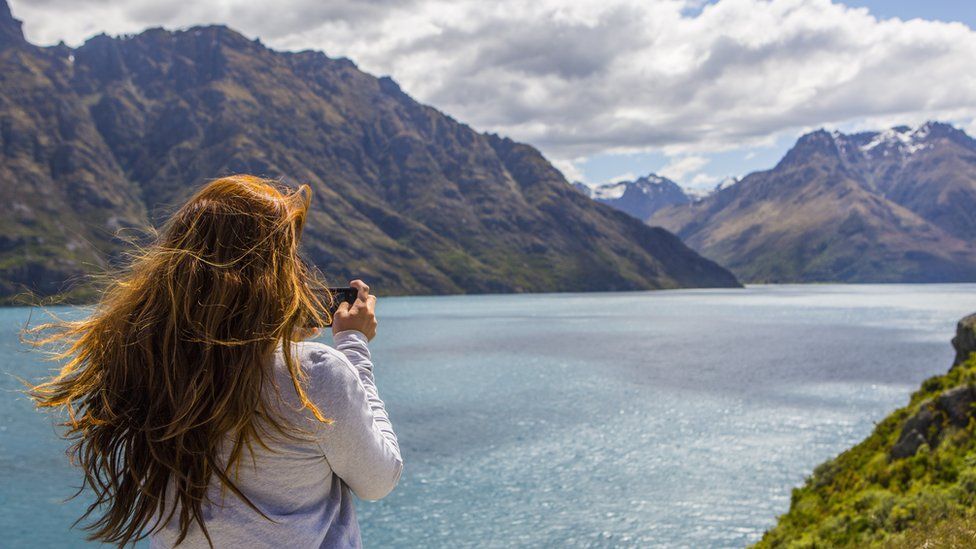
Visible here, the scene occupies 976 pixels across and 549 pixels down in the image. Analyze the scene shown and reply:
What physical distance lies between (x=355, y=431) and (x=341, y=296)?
93 centimetres

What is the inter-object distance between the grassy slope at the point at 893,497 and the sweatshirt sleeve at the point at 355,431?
9.06 meters

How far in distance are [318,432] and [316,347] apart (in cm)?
41

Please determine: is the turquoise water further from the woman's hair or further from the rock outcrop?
the rock outcrop

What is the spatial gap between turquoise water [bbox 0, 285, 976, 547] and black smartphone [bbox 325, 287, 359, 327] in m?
4.69

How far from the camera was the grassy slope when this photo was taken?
448 inches

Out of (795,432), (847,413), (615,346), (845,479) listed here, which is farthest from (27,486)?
(615,346)

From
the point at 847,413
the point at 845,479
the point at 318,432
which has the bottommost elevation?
the point at 847,413

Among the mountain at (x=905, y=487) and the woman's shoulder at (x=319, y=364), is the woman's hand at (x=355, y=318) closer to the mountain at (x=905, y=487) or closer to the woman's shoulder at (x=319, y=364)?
the woman's shoulder at (x=319, y=364)

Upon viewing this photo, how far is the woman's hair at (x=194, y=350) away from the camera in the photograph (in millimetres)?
3014

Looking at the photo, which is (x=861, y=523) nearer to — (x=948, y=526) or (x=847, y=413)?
(x=948, y=526)

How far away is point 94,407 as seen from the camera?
3287mm

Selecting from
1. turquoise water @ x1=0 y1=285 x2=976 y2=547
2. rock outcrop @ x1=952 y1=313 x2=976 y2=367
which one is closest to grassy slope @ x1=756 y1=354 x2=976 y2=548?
rock outcrop @ x1=952 y1=313 x2=976 y2=367

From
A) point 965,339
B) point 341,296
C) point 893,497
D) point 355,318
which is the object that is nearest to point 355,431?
point 355,318

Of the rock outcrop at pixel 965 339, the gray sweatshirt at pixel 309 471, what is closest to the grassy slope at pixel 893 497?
the rock outcrop at pixel 965 339
